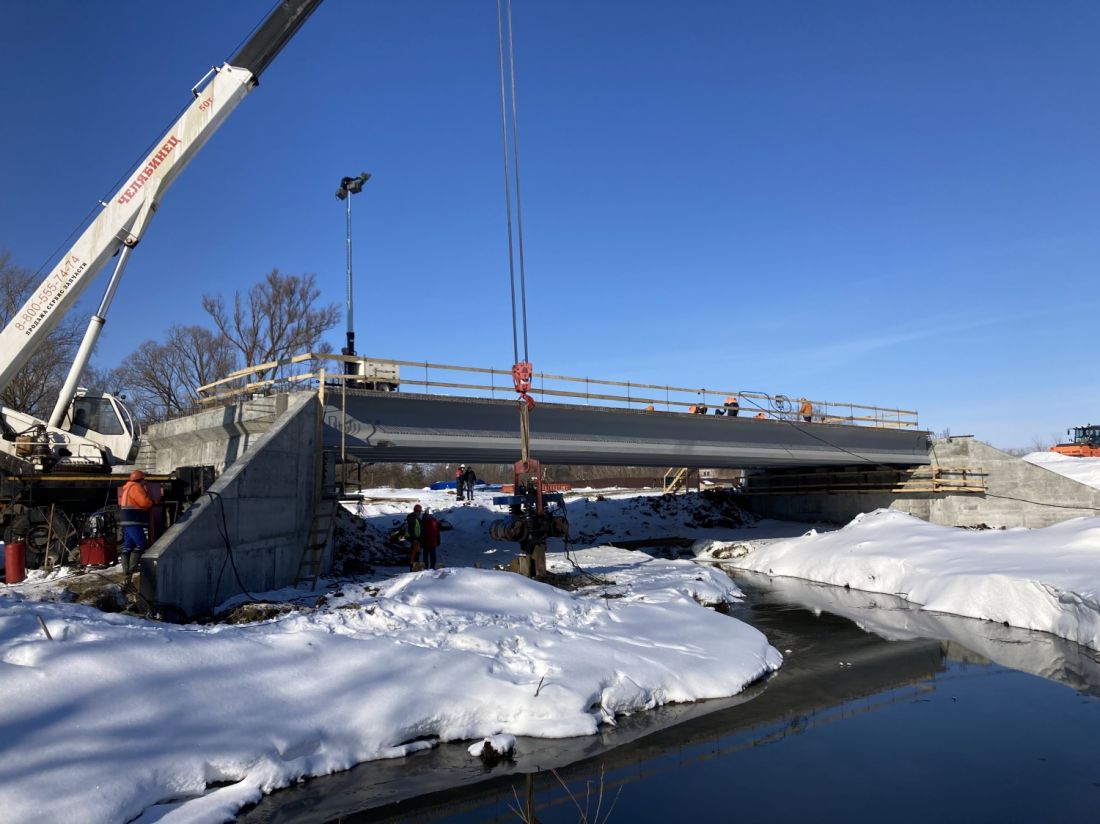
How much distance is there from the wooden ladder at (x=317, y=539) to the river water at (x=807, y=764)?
31.5 ft

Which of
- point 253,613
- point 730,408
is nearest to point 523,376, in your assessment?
point 253,613

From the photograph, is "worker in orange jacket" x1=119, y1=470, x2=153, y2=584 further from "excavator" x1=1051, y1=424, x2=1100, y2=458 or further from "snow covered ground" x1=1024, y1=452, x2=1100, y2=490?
"excavator" x1=1051, y1=424, x2=1100, y2=458

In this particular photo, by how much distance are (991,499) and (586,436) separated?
20624mm

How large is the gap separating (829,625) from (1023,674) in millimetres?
4495

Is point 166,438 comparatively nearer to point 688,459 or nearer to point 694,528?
point 688,459

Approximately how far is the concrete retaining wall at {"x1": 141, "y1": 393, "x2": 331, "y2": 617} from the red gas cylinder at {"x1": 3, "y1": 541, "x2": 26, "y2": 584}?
105 inches

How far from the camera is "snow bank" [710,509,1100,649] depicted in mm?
14633

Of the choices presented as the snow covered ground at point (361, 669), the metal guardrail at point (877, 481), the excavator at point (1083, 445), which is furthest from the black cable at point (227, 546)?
the excavator at point (1083, 445)

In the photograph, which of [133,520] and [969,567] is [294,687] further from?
[969,567]

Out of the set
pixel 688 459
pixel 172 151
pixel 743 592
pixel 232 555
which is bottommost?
pixel 743 592

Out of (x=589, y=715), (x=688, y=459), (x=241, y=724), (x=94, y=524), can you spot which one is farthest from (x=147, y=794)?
(x=688, y=459)

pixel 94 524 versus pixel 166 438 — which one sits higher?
pixel 166 438

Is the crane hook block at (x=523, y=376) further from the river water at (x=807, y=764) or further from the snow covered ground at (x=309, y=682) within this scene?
the river water at (x=807, y=764)

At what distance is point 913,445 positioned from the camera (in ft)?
119
